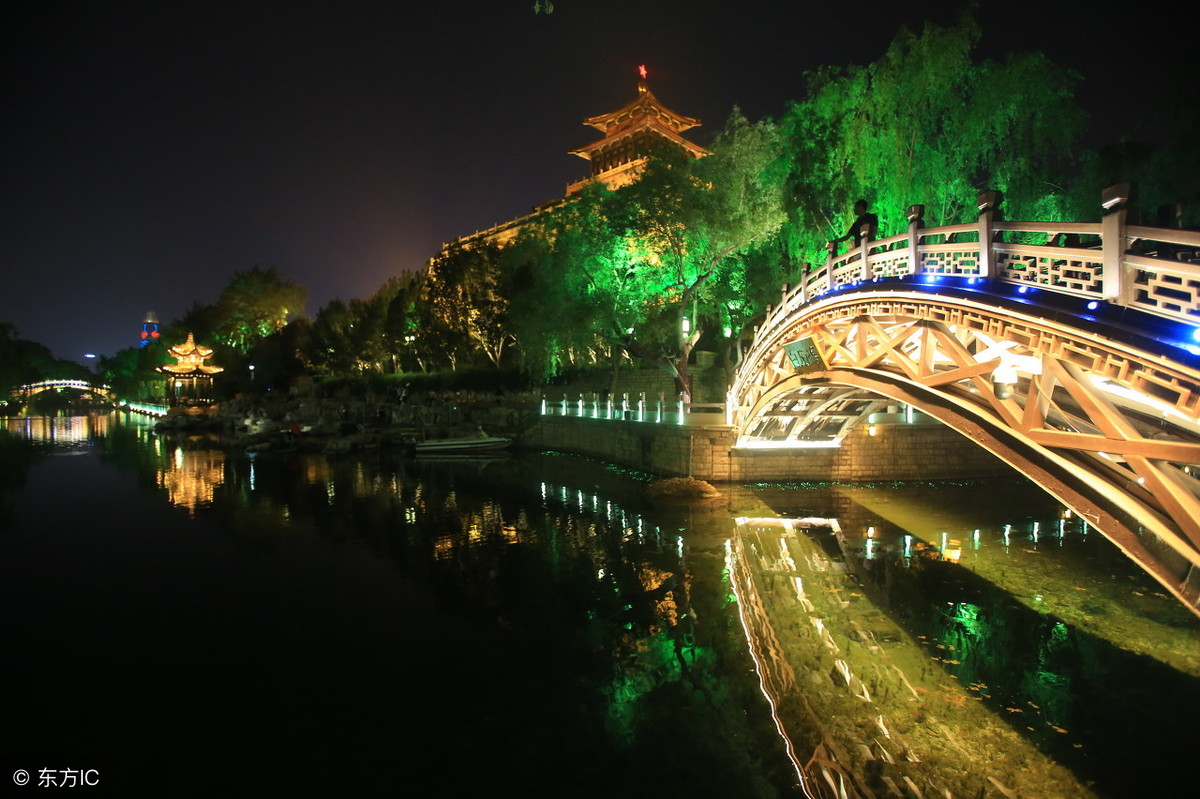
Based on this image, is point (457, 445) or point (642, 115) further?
point (642, 115)

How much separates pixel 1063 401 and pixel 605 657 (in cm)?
574

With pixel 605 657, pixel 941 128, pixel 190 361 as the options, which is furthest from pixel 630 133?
pixel 605 657

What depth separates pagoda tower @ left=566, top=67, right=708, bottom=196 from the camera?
5006 centimetres

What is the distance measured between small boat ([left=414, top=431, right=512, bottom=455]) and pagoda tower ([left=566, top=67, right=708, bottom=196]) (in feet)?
87.1

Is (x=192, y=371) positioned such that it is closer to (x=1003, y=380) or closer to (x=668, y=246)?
(x=668, y=246)

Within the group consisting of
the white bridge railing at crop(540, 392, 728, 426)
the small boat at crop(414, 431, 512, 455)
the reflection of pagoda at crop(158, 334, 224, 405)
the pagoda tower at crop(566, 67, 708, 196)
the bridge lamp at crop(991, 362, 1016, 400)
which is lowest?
the small boat at crop(414, 431, 512, 455)

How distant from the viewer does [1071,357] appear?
528 cm

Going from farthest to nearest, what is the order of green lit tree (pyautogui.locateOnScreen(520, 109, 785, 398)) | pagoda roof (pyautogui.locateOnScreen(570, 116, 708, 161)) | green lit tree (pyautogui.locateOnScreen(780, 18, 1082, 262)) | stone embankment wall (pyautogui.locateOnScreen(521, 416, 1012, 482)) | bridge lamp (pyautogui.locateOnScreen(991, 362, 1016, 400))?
pagoda roof (pyautogui.locateOnScreen(570, 116, 708, 161)) → green lit tree (pyautogui.locateOnScreen(520, 109, 785, 398)) → stone embankment wall (pyautogui.locateOnScreen(521, 416, 1012, 482)) → green lit tree (pyautogui.locateOnScreen(780, 18, 1082, 262)) → bridge lamp (pyautogui.locateOnScreen(991, 362, 1016, 400))

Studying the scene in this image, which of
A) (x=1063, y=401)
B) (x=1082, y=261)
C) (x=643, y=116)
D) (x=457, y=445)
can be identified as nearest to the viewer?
(x=1082, y=261)

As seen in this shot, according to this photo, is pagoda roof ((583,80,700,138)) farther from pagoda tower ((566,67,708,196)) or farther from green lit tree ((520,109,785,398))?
green lit tree ((520,109,785,398))

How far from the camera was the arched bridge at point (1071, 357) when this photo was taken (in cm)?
458

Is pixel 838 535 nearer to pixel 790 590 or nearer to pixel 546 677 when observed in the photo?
pixel 790 590

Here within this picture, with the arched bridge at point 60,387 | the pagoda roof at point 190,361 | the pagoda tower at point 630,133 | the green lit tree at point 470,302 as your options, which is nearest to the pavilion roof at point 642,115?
the pagoda tower at point 630,133

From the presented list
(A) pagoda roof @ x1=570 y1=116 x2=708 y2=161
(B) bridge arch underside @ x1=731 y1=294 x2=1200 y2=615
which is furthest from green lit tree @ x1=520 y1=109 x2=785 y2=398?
(A) pagoda roof @ x1=570 y1=116 x2=708 y2=161
